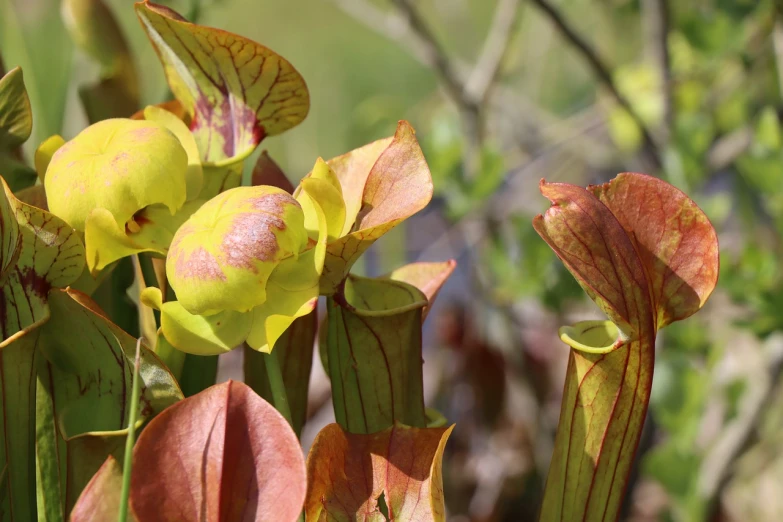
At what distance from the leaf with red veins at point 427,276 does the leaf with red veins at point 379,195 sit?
0.25 ft

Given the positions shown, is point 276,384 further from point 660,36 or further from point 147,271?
point 660,36

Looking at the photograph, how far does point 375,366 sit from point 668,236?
0.14 meters

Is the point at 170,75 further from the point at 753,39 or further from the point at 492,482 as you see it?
the point at 492,482

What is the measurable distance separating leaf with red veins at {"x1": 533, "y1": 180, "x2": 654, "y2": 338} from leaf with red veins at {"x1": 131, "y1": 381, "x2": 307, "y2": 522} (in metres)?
0.12

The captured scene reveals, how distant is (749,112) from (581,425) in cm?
94

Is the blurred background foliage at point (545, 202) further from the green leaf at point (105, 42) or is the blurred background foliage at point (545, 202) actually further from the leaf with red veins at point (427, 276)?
the leaf with red veins at point (427, 276)

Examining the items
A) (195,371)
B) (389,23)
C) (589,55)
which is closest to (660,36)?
(589,55)

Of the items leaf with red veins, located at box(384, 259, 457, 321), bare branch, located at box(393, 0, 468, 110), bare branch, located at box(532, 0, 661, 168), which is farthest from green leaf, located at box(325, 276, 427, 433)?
bare branch, located at box(393, 0, 468, 110)

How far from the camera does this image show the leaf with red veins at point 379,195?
0.89ft

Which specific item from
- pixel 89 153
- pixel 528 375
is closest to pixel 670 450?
pixel 528 375

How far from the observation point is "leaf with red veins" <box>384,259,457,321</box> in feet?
1.20

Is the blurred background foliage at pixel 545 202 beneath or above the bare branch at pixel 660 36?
beneath

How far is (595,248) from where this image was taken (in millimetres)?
280

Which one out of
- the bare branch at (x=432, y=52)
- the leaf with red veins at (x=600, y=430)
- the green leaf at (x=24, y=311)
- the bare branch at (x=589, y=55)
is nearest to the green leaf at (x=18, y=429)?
the green leaf at (x=24, y=311)
